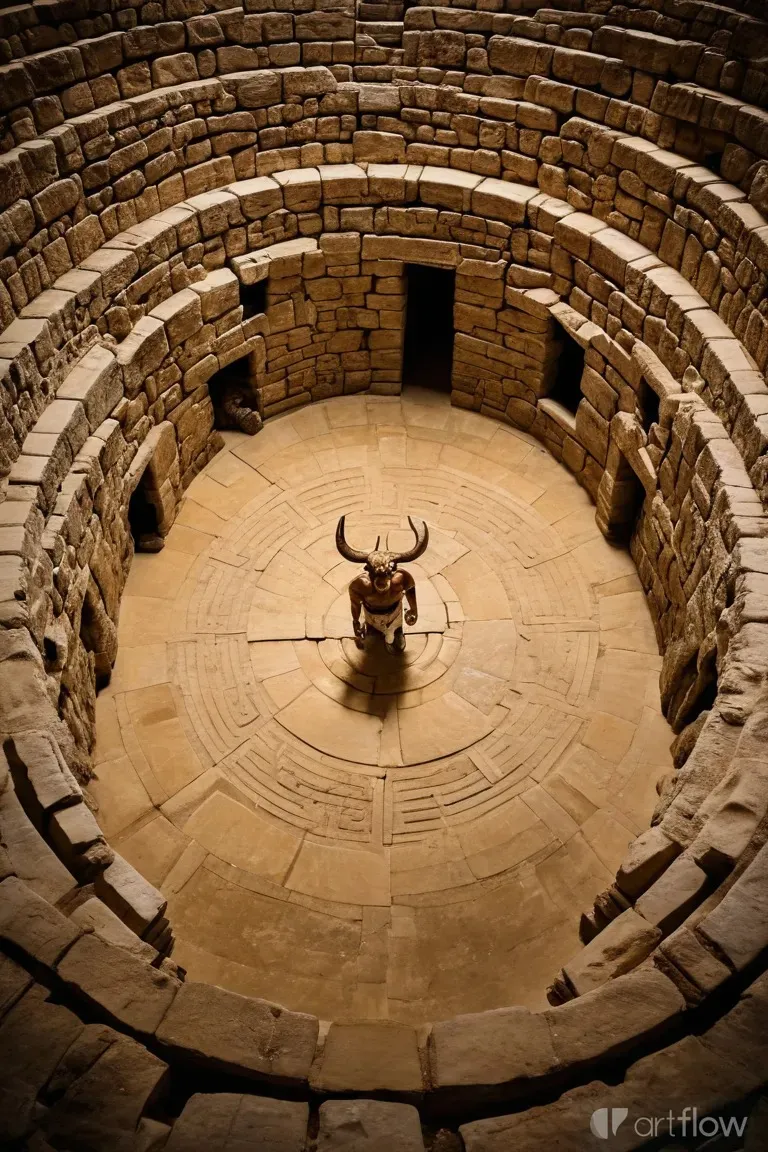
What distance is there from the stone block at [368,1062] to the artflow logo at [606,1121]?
777mm

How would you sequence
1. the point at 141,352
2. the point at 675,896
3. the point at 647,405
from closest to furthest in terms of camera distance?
the point at 675,896, the point at 141,352, the point at 647,405

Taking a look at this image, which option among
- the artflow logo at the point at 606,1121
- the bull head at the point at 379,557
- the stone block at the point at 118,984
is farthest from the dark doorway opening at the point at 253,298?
the artflow logo at the point at 606,1121

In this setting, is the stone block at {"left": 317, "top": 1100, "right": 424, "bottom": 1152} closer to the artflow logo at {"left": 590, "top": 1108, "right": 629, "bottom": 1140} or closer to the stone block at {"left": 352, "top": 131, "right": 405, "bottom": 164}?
the artflow logo at {"left": 590, "top": 1108, "right": 629, "bottom": 1140}

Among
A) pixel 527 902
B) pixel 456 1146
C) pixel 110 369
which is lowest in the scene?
pixel 527 902

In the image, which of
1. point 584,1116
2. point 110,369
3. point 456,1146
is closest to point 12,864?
point 456,1146

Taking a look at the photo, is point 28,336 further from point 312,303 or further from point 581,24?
point 581,24

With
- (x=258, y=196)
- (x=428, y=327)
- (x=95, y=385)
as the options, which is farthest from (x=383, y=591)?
(x=428, y=327)

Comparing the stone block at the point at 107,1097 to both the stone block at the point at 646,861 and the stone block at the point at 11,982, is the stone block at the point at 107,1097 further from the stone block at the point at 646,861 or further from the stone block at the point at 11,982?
the stone block at the point at 646,861

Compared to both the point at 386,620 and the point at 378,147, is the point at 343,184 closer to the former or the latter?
the point at 378,147

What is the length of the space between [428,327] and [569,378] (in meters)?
2.56

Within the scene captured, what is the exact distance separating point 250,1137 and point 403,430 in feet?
29.2

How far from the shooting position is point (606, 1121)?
12.0ft

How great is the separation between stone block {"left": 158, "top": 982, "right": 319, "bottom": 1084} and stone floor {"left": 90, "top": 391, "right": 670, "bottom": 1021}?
2.18 meters

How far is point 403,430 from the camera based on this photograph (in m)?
11.4
